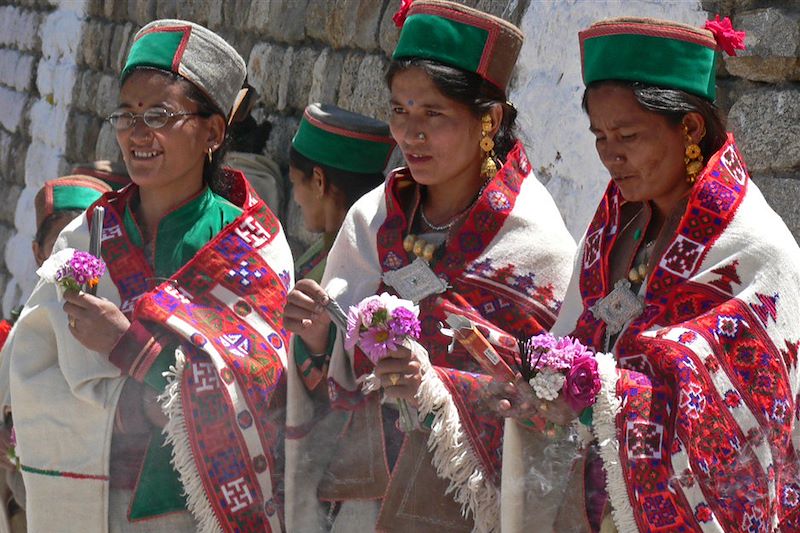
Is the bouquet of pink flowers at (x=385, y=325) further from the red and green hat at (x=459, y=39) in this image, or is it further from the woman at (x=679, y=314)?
the red and green hat at (x=459, y=39)

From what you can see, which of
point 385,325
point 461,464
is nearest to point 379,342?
point 385,325

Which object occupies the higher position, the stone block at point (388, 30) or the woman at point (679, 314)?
the woman at point (679, 314)

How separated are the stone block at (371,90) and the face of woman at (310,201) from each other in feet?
2.63

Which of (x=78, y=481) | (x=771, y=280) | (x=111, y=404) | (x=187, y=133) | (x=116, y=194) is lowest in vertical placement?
(x=78, y=481)

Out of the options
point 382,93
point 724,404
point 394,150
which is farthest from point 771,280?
point 382,93

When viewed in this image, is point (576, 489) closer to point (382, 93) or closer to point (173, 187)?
point (173, 187)

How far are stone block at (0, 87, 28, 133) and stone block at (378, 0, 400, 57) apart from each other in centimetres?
562

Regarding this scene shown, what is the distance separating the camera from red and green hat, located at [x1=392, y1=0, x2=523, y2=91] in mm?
3404

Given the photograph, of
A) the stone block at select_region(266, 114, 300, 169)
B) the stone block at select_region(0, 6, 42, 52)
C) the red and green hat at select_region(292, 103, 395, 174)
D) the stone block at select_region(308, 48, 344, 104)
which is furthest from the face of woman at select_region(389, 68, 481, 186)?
the stone block at select_region(0, 6, 42, 52)

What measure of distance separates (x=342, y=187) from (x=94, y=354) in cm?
144

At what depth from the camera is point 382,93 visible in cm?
554

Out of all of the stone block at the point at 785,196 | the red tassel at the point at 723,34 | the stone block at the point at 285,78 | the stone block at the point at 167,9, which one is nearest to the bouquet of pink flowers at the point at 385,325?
the red tassel at the point at 723,34

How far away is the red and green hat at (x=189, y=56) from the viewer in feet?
12.2

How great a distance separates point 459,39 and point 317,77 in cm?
271
